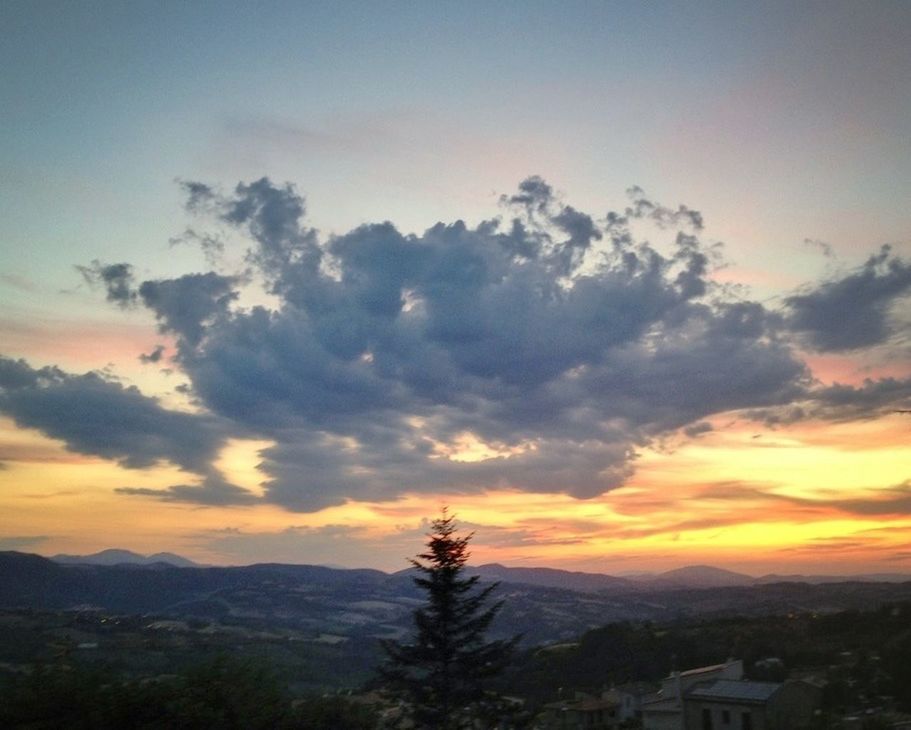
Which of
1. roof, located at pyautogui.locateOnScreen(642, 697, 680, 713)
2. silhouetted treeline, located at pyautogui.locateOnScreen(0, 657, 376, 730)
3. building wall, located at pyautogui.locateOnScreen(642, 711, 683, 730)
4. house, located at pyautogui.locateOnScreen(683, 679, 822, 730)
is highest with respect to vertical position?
silhouetted treeline, located at pyautogui.locateOnScreen(0, 657, 376, 730)

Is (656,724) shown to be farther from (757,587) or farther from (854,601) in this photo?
(757,587)

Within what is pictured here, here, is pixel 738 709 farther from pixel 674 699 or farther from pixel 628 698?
pixel 628 698

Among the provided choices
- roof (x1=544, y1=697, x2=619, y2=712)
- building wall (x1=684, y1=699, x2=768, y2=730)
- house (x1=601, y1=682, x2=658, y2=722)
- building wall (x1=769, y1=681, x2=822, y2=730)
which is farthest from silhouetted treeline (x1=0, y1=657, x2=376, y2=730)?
house (x1=601, y1=682, x2=658, y2=722)

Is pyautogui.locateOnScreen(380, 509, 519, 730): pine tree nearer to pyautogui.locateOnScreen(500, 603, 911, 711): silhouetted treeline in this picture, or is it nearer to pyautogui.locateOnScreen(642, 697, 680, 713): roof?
pyautogui.locateOnScreen(642, 697, 680, 713): roof

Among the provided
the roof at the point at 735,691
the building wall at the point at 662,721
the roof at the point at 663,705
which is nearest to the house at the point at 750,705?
the roof at the point at 735,691

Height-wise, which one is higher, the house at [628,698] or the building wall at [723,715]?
the building wall at [723,715]

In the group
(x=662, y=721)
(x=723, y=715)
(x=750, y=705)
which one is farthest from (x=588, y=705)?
(x=750, y=705)

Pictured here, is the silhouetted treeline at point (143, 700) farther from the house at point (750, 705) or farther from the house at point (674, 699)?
the house at point (674, 699)
